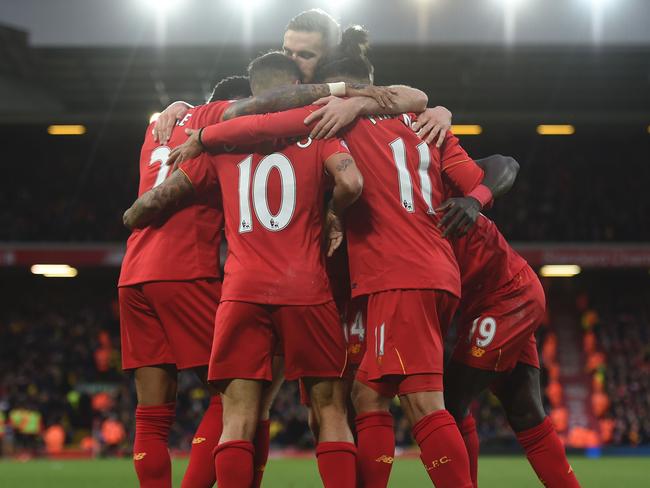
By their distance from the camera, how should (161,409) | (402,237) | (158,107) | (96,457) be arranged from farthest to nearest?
(158,107) → (96,457) → (161,409) → (402,237)

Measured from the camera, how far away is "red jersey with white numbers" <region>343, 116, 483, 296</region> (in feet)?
11.7

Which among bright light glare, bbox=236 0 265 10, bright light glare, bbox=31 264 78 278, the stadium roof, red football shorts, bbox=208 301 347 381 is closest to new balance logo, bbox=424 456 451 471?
red football shorts, bbox=208 301 347 381

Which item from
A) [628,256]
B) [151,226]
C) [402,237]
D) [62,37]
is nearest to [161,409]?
[151,226]

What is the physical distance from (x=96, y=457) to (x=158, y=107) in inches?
335

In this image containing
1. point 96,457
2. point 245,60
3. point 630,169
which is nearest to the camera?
point 96,457

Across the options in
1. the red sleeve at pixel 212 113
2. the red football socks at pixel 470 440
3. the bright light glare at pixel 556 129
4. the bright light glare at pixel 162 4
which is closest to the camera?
the red sleeve at pixel 212 113

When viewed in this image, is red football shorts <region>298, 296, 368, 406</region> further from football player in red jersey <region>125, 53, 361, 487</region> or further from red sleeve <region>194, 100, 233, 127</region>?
red sleeve <region>194, 100, 233, 127</region>

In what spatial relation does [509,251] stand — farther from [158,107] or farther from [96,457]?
[158,107]

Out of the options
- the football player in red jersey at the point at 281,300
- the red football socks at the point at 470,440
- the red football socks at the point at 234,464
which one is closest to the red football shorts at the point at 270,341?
the football player in red jersey at the point at 281,300

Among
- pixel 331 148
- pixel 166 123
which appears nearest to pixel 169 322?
pixel 166 123

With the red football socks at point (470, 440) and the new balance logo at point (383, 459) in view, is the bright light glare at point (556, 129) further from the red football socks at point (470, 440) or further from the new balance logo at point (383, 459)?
the new balance logo at point (383, 459)

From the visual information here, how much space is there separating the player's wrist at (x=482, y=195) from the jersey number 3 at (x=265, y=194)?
776 millimetres

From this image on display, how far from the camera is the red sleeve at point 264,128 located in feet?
11.9

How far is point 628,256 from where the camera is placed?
1981 cm
